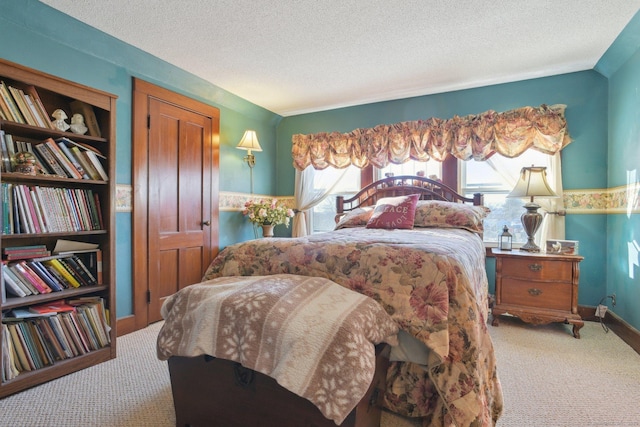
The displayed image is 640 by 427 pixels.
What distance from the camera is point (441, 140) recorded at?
137 inches

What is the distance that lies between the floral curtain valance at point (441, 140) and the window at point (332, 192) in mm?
174

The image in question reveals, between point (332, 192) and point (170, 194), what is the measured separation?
2.01m

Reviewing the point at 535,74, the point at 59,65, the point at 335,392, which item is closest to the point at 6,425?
the point at 335,392

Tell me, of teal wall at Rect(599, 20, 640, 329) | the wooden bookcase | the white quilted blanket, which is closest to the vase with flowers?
the wooden bookcase

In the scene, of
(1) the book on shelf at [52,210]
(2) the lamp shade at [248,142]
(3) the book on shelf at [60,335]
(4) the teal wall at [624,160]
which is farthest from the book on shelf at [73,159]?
(4) the teal wall at [624,160]

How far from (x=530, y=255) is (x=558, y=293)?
36 centimetres

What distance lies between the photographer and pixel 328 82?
11.2ft

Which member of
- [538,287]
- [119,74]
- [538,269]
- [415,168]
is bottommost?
[538,287]

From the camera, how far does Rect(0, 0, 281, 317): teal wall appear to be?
2.11m

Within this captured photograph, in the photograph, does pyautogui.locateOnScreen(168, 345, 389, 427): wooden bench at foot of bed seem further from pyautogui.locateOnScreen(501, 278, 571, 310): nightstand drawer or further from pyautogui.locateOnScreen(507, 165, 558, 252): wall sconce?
pyautogui.locateOnScreen(507, 165, 558, 252): wall sconce

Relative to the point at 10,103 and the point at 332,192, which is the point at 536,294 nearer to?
the point at 332,192

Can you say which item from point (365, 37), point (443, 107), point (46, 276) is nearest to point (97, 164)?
point (46, 276)

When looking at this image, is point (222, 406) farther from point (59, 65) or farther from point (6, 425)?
point (59, 65)

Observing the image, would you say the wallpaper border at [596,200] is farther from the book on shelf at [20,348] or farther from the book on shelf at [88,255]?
the book on shelf at [20,348]
